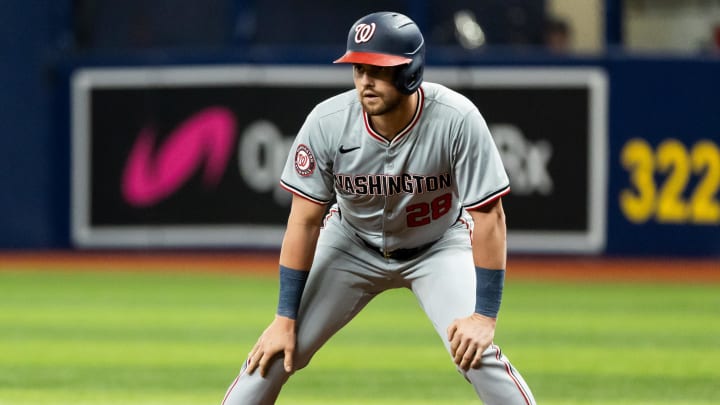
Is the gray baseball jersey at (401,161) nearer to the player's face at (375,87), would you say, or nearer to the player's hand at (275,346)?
the player's face at (375,87)

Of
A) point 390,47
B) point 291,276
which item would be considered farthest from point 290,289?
point 390,47

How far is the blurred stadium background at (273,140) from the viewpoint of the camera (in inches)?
510

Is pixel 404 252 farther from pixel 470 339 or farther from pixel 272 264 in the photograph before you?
pixel 272 264

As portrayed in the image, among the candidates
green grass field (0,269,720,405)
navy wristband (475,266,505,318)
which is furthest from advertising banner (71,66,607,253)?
navy wristband (475,266,505,318)

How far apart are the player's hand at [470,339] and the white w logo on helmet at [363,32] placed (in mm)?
1069

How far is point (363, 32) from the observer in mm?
4500

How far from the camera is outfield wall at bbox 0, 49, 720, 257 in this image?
538 inches

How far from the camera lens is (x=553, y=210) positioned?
13.7 m

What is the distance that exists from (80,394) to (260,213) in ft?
23.7

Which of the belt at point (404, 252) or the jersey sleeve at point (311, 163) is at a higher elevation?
the jersey sleeve at point (311, 163)

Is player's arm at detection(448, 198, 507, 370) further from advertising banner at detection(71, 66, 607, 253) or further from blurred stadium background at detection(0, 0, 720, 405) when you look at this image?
advertising banner at detection(71, 66, 607, 253)

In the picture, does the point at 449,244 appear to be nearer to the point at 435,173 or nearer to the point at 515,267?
the point at 435,173

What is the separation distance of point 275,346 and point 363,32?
1209 millimetres

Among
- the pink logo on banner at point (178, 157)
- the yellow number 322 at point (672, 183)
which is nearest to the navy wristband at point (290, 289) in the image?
the yellow number 322 at point (672, 183)
